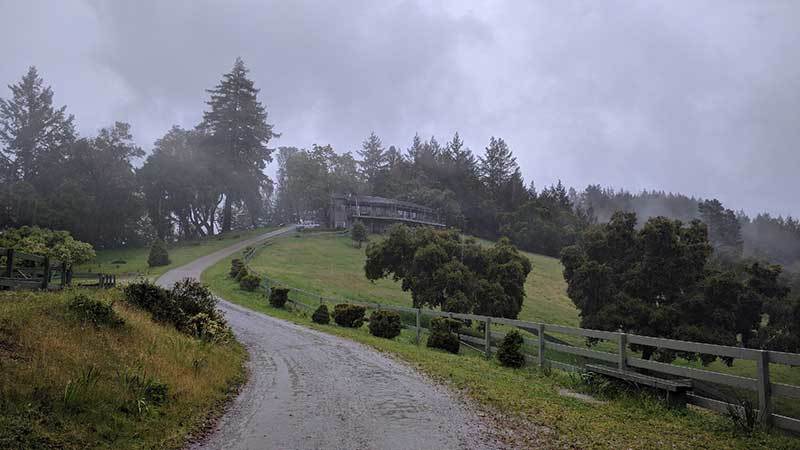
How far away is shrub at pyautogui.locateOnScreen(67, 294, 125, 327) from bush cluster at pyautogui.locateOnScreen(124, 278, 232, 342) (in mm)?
3351

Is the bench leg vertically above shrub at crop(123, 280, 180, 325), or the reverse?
shrub at crop(123, 280, 180, 325)

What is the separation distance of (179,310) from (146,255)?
177 ft

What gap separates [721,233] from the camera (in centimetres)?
9038

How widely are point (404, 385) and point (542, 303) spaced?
40530 millimetres

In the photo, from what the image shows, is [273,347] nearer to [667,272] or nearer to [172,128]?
[667,272]

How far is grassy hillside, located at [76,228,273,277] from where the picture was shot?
48.6m

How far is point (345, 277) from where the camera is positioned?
4747 cm

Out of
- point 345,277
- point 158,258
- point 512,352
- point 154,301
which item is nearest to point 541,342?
point 512,352

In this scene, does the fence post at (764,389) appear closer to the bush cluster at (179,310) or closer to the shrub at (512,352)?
the shrub at (512,352)

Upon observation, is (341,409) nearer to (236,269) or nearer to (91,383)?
(91,383)

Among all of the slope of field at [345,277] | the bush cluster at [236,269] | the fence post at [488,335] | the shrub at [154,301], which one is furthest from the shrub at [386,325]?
the bush cluster at [236,269]

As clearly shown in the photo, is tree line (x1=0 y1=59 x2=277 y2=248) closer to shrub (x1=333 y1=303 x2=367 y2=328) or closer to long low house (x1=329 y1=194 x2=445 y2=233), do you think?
long low house (x1=329 y1=194 x2=445 y2=233)

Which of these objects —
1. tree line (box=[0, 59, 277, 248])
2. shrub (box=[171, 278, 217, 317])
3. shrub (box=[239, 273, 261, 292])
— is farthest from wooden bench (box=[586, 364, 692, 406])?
tree line (box=[0, 59, 277, 248])

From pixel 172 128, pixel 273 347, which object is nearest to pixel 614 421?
pixel 273 347
